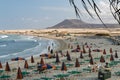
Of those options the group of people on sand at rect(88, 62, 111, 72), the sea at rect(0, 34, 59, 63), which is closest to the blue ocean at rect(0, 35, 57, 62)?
the sea at rect(0, 34, 59, 63)

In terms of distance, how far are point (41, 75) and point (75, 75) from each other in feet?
8.02

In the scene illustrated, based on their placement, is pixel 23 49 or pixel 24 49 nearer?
pixel 24 49

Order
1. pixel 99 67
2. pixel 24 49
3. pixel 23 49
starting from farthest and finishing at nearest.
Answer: pixel 23 49 → pixel 24 49 → pixel 99 67

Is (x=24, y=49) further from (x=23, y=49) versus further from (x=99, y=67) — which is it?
(x=99, y=67)

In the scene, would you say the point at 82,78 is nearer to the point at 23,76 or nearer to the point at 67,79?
the point at 67,79

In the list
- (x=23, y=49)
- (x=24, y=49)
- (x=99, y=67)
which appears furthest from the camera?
(x=23, y=49)

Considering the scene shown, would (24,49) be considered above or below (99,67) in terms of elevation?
below

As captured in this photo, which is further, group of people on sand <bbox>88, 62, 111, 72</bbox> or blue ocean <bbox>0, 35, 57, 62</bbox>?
blue ocean <bbox>0, 35, 57, 62</bbox>

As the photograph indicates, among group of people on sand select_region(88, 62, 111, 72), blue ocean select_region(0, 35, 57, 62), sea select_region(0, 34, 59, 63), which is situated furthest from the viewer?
blue ocean select_region(0, 35, 57, 62)

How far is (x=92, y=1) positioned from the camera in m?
1.83

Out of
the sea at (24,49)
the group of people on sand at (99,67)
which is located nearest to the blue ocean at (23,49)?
the sea at (24,49)

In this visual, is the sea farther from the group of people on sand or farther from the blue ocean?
the group of people on sand

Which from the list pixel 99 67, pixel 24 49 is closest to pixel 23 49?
pixel 24 49

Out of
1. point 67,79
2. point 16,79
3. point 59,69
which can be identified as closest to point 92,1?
point 67,79
